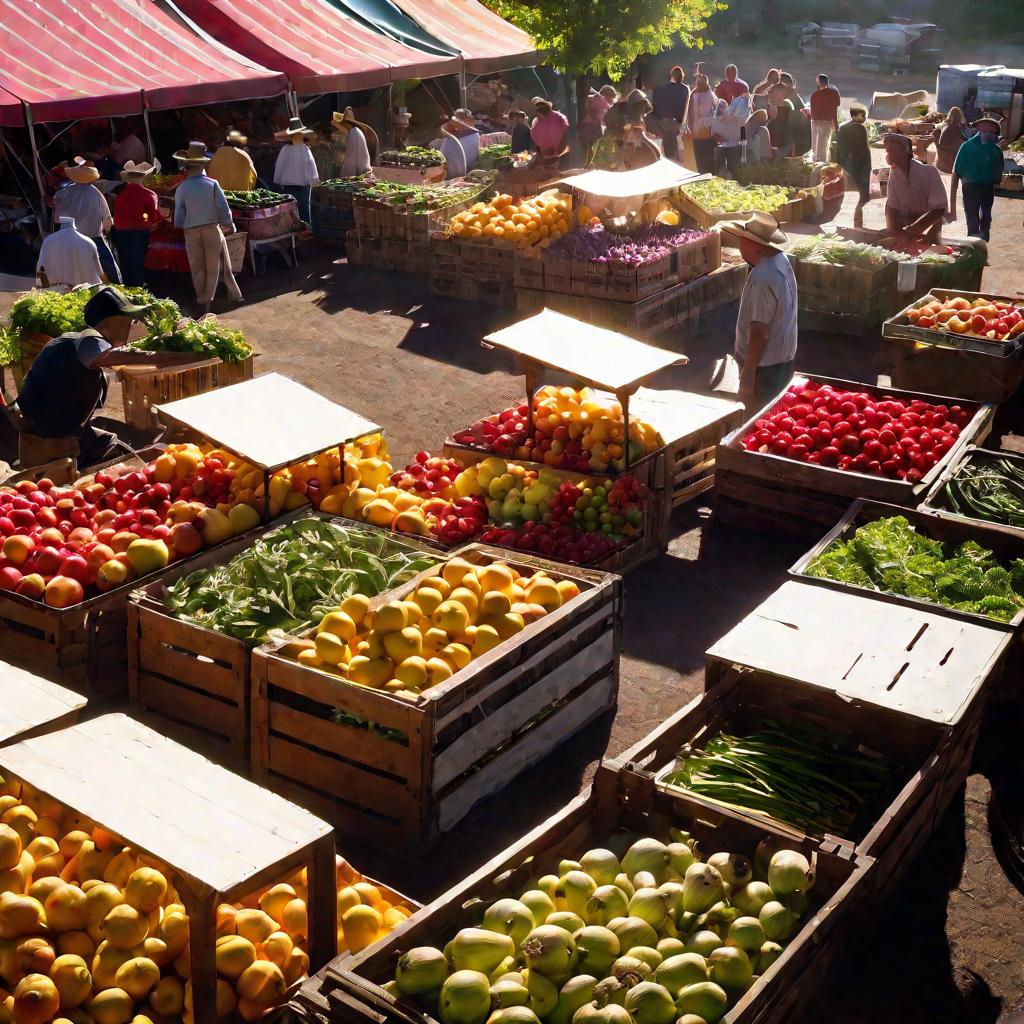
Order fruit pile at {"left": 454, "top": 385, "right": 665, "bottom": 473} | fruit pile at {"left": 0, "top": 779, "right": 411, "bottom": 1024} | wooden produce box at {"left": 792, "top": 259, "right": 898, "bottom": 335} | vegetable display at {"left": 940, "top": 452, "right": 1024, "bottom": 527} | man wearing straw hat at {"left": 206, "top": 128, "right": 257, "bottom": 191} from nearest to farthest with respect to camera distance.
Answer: fruit pile at {"left": 0, "top": 779, "right": 411, "bottom": 1024}, vegetable display at {"left": 940, "top": 452, "right": 1024, "bottom": 527}, fruit pile at {"left": 454, "top": 385, "right": 665, "bottom": 473}, wooden produce box at {"left": 792, "top": 259, "right": 898, "bottom": 335}, man wearing straw hat at {"left": 206, "top": 128, "right": 257, "bottom": 191}

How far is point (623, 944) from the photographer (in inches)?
177

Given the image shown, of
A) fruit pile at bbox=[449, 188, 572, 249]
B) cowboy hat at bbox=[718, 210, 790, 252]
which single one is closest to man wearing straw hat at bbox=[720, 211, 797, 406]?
cowboy hat at bbox=[718, 210, 790, 252]

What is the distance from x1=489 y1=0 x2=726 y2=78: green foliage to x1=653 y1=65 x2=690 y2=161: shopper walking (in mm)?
1068

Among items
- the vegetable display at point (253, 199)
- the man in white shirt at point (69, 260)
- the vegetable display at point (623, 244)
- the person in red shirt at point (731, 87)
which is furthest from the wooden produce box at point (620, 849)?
the person in red shirt at point (731, 87)

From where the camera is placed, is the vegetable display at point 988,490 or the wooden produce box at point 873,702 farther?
the vegetable display at point 988,490

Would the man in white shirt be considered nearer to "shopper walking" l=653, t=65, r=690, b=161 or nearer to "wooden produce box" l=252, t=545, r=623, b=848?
"wooden produce box" l=252, t=545, r=623, b=848

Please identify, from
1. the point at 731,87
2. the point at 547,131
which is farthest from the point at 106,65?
the point at 731,87

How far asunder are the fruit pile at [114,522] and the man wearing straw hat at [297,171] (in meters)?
11.4

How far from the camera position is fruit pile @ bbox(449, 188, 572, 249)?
50.9ft

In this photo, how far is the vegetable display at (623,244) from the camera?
13.9 m

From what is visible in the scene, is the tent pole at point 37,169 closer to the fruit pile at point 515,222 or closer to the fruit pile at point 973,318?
the fruit pile at point 515,222

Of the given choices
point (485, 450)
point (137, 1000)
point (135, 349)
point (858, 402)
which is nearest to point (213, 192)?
point (135, 349)

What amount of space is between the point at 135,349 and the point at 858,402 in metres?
6.63

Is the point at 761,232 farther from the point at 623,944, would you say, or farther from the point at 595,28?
the point at 595,28
